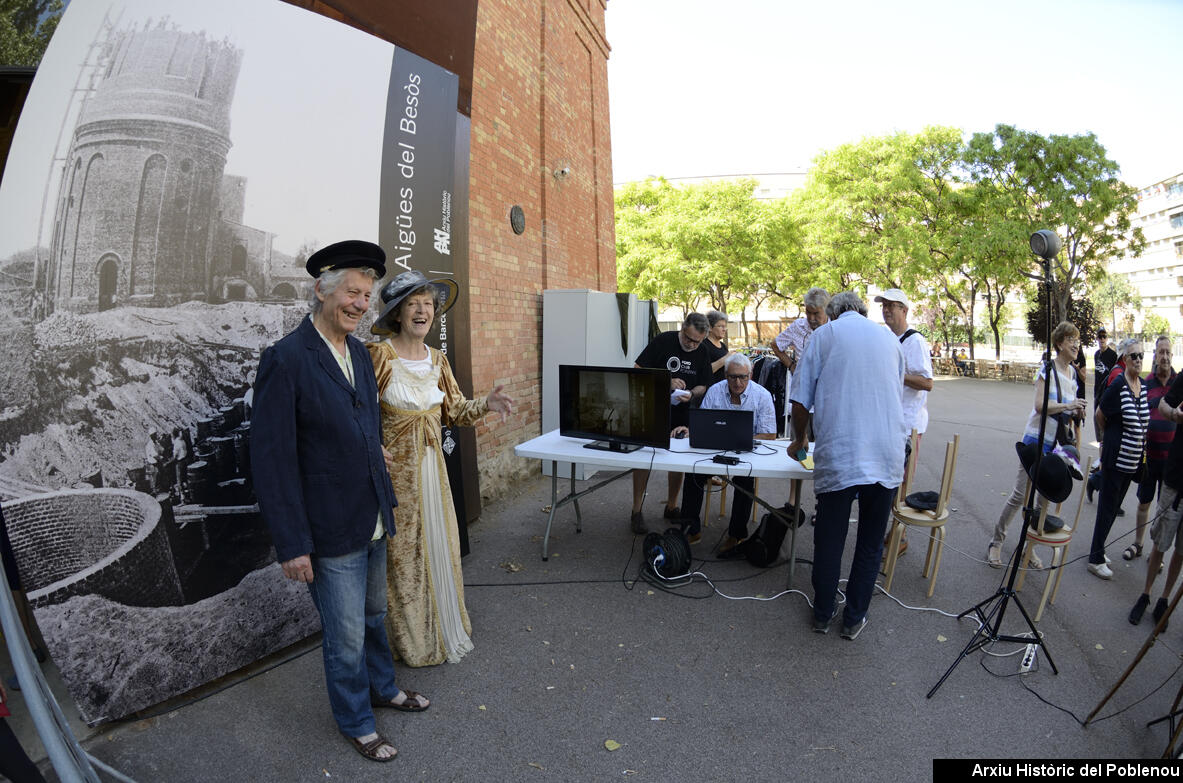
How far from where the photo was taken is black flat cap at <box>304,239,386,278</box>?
266 cm

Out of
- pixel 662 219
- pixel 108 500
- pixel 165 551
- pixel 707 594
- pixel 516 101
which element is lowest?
pixel 707 594

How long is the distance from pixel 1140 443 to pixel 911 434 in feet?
5.30

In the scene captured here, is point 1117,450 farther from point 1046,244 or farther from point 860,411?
point 860,411

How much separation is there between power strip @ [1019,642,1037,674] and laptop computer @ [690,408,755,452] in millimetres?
2031

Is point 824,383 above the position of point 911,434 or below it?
above

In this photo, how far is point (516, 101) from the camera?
24.7ft

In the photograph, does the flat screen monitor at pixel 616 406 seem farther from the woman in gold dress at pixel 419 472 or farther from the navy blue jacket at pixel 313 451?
the navy blue jacket at pixel 313 451

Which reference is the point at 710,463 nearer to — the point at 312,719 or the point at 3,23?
the point at 312,719

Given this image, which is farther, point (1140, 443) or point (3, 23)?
point (1140, 443)

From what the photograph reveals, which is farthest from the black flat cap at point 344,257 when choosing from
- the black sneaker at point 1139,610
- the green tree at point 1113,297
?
the green tree at point 1113,297

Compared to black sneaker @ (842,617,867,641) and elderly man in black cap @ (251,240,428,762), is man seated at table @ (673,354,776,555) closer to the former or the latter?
black sneaker @ (842,617,867,641)

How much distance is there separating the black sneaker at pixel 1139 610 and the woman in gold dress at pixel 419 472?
4.15 meters

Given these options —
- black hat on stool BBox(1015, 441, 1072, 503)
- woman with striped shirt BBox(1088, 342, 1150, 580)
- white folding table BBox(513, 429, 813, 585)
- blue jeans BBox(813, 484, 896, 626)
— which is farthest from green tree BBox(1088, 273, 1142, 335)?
blue jeans BBox(813, 484, 896, 626)

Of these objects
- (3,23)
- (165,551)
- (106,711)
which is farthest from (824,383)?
(3,23)
